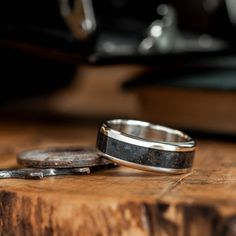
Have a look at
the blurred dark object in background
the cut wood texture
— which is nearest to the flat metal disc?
the cut wood texture

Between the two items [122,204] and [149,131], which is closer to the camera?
[122,204]

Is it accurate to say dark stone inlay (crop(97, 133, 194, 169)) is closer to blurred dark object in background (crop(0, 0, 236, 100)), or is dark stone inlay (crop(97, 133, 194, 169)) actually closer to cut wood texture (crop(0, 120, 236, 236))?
cut wood texture (crop(0, 120, 236, 236))

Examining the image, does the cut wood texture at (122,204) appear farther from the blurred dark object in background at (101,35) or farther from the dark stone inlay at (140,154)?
the blurred dark object in background at (101,35)

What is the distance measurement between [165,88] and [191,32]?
244mm

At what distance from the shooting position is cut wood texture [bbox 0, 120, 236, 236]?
323mm

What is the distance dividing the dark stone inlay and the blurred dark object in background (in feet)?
0.64

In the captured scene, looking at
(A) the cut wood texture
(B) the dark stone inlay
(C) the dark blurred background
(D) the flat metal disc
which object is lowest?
(A) the cut wood texture

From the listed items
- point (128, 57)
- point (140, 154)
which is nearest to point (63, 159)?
point (140, 154)

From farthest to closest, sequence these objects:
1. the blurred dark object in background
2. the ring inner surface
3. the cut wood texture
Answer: the blurred dark object in background, the ring inner surface, the cut wood texture

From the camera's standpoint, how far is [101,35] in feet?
2.27

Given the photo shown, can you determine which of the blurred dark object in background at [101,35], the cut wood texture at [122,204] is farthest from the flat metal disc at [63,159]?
the blurred dark object in background at [101,35]

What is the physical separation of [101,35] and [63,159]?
0.99 ft

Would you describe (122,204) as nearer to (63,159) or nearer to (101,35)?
(63,159)

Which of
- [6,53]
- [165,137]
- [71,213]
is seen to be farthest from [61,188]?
[6,53]
